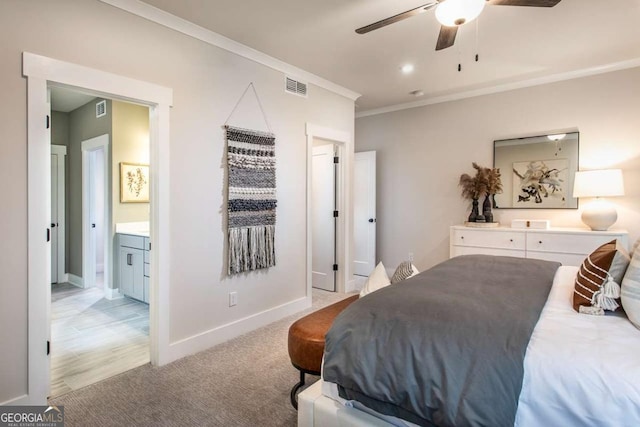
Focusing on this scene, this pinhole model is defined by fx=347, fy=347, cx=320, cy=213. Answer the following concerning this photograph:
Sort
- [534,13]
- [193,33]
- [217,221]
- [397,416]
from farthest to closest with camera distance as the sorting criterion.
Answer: [217,221]
[193,33]
[534,13]
[397,416]

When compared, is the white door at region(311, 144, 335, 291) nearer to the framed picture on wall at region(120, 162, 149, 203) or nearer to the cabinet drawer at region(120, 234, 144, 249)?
the cabinet drawer at region(120, 234, 144, 249)

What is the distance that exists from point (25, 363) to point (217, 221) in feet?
4.97

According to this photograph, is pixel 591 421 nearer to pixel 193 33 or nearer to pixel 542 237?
pixel 542 237

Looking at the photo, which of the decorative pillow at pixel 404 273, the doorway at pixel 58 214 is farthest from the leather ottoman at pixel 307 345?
the doorway at pixel 58 214

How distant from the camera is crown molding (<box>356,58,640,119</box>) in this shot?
354 cm

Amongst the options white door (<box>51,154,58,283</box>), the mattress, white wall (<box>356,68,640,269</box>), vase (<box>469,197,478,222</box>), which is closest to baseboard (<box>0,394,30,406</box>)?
the mattress

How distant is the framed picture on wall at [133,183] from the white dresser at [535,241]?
13.0ft

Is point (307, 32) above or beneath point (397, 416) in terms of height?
above

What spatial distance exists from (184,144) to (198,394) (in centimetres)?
182

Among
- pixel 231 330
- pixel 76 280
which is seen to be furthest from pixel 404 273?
pixel 76 280

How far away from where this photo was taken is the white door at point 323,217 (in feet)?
15.2

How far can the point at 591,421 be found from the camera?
3.45ft

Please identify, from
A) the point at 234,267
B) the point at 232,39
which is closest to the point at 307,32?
the point at 232,39

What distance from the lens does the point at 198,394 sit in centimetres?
223
